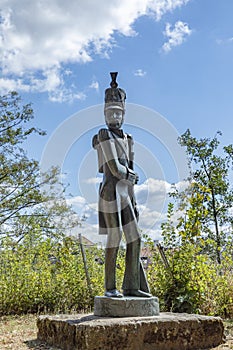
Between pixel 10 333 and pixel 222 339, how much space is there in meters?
3.00

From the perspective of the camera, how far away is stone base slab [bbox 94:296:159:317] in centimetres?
449

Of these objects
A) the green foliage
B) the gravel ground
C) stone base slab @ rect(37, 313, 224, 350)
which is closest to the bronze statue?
stone base slab @ rect(37, 313, 224, 350)

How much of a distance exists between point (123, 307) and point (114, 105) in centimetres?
244

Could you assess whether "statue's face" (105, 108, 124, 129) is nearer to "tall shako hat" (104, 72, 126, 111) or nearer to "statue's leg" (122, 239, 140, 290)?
"tall shako hat" (104, 72, 126, 111)

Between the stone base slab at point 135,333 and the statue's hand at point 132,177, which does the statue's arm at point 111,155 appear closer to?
the statue's hand at point 132,177

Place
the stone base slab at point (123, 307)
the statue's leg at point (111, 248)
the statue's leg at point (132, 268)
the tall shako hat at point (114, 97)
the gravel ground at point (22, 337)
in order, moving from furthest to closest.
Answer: the tall shako hat at point (114, 97)
the statue's leg at point (132, 268)
the statue's leg at point (111, 248)
the gravel ground at point (22, 337)
the stone base slab at point (123, 307)

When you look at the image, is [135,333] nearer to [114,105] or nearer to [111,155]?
[111,155]

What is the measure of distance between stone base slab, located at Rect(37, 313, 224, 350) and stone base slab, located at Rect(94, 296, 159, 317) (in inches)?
4.4

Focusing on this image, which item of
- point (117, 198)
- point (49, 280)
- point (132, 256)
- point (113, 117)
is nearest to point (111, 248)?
point (132, 256)

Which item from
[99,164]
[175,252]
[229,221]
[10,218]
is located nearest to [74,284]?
[175,252]

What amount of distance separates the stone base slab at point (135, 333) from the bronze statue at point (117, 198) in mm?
507

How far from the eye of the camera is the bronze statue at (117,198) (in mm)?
4805

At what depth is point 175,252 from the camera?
279 inches

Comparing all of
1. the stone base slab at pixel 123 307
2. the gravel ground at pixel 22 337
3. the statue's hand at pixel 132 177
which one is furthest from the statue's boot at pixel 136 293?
the statue's hand at pixel 132 177
